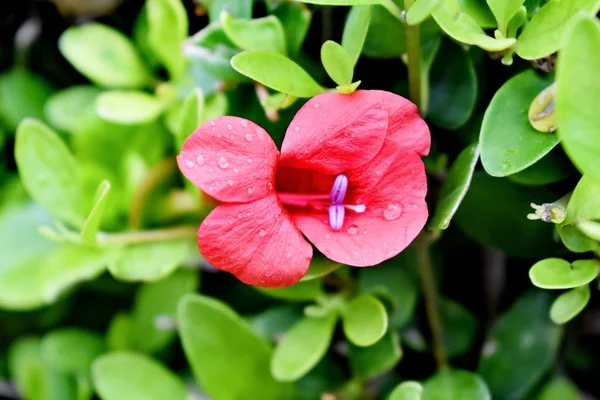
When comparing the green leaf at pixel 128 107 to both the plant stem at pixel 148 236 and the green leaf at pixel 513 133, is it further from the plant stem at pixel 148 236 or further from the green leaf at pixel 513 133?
the green leaf at pixel 513 133

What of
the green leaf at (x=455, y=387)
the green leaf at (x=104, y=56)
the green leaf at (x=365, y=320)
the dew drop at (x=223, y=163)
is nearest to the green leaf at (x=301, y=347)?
the green leaf at (x=365, y=320)

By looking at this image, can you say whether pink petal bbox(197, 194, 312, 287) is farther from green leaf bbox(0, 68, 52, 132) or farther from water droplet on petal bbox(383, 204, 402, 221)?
green leaf bbox(0, 68, 52, 132)

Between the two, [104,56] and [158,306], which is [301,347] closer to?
[158,306]

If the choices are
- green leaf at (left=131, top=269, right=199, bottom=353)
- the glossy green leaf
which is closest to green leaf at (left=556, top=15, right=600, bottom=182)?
the glossy green leaf

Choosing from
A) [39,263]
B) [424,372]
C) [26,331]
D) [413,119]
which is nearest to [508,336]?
[424,372]

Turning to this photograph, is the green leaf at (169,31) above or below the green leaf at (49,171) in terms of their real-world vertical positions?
above

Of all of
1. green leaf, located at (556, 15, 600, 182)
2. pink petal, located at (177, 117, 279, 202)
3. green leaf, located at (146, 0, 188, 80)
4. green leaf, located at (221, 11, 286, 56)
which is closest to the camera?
green leaf, located at (556, 15, 600, 182)
